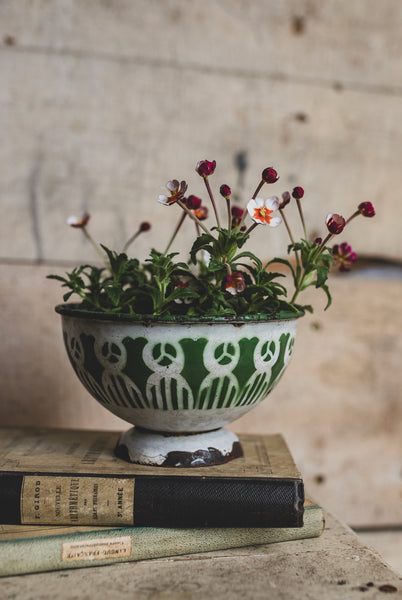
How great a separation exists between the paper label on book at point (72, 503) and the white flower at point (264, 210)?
0.37m

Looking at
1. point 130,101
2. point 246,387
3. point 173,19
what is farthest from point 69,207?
point 246,387

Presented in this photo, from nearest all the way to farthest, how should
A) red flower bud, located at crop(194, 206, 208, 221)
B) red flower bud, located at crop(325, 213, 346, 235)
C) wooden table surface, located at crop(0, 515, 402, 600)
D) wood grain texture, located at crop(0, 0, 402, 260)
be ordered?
1. wooden table surface, located at crop(0, 515, 402, 600)
2. red flower bud, located at crop(325, 213, 346, 235)
3. red flower bud, located at crop(194, 206, 208, 221)
4. wood grain texture, located at crop(0, 0, 402, 260)

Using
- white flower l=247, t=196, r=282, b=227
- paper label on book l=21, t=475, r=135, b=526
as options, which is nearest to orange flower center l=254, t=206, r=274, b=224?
white flower l=247, t=196, r=282, b=227

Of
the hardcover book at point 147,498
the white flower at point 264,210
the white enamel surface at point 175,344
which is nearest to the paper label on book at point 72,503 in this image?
the hardcover book at point 147,498

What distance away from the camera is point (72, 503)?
2.33 feet

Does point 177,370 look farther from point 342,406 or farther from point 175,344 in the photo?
point 342,406

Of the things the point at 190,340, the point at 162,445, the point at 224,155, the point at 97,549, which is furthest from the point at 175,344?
the point at 224,155

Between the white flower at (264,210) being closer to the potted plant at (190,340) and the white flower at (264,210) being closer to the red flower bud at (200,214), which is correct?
the potted plant at (190,340)

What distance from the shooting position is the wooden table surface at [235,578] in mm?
637

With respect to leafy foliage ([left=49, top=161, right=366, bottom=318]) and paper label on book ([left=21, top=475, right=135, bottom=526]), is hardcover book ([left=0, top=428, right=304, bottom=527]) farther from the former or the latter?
leafy foliage ([left=49, top=161, right=366, bottom=318])

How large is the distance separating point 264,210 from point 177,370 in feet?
0.75

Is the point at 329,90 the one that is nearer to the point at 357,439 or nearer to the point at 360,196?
the point at 360,196

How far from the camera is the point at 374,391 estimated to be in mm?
1264

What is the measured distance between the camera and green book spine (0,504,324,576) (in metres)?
0.68
